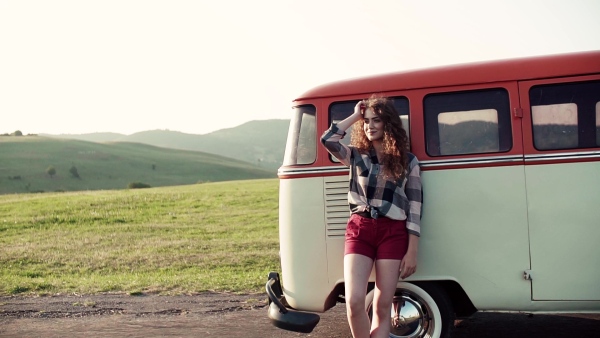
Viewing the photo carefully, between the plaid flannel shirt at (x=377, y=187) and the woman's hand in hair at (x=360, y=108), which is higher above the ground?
the woman's hand in hair at (x=360, y=108)

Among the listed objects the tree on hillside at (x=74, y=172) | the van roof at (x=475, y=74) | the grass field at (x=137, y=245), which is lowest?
the grass field at (x=137, y=245)

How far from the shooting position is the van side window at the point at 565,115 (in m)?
5.73

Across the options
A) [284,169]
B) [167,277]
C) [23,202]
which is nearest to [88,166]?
[23,202]

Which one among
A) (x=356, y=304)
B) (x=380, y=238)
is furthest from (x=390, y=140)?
(x=356, y=304)

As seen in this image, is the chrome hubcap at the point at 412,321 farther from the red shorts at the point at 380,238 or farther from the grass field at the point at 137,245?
the grass field at the point at 137,245

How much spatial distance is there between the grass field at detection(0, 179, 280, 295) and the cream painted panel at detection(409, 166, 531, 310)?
17.3 feet

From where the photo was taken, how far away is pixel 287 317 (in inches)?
238

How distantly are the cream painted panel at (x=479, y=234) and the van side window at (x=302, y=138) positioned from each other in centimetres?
112

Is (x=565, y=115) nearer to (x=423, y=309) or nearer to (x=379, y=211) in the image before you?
(x=379, y=211)

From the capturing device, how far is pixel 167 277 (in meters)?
12.5

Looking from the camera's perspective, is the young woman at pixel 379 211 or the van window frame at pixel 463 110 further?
the van window frame at pixel 463 110

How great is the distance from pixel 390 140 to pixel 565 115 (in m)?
1.61

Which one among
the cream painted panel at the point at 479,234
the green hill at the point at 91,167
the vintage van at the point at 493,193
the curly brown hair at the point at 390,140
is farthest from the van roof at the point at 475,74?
the green hill at the point at 91,167

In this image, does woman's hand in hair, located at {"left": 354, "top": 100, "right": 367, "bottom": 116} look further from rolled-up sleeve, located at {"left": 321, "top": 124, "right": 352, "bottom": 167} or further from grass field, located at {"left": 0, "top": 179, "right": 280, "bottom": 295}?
grass field, located at {"left": 0, "top": 179, "right": 280, "bottom": 295}
